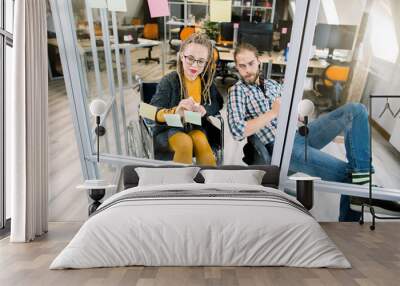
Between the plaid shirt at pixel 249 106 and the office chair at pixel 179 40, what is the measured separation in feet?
2.26

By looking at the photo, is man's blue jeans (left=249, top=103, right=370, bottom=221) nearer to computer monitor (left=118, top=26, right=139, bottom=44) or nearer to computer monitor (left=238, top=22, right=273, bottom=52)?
computer monitor (left=238, top=22, right=273, bottom=52)

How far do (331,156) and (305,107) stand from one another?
0.73 meters

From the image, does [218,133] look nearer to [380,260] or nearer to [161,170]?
[161,170]

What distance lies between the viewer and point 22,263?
3355 mm

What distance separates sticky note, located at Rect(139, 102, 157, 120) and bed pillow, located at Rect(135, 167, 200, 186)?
2.06 feet

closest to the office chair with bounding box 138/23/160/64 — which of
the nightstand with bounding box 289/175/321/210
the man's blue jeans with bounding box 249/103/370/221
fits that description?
the man's blue jeans with bounding box 249/103/370/221

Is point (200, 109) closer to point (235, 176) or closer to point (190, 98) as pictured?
point (190, 98)

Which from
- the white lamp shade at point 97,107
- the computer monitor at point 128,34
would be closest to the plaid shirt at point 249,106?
the computer monitor at point 128,34

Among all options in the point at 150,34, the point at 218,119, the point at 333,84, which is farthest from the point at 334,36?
the point at 150,34

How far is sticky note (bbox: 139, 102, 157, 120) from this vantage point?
4773mm

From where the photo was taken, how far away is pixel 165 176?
171 inches

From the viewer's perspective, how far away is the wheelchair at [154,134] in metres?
4.77

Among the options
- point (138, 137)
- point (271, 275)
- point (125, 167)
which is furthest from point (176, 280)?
point (138, 137)

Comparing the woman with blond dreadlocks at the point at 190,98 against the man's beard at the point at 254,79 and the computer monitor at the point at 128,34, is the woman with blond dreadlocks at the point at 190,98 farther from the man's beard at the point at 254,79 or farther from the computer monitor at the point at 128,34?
the computer monitor at the point at 128,34
